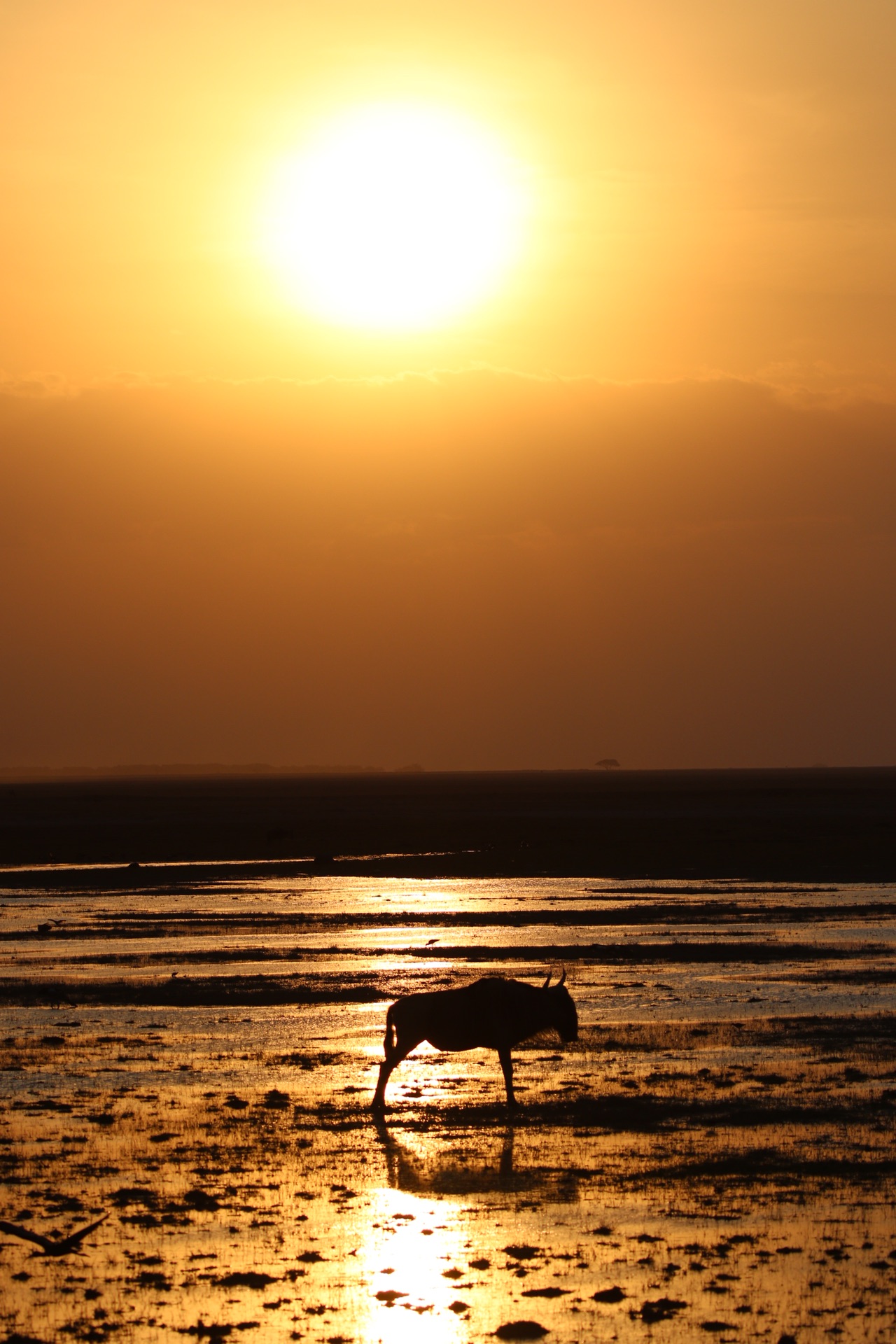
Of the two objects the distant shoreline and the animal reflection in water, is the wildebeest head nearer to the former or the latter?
the animal reflection in water

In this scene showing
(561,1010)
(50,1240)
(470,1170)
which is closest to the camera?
(50,1240)

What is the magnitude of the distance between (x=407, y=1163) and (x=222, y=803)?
141 metres

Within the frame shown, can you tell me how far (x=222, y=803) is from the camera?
155 metres

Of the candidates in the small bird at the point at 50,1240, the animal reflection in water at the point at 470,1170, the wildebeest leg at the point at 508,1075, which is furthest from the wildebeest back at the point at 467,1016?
the small bird at the point at 50,1240

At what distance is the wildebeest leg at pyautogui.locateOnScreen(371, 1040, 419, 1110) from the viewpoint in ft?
60.7

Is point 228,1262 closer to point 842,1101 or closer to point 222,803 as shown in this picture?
point 842,1101

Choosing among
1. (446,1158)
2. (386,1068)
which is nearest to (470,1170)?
(446,1158)

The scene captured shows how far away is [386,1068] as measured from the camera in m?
18.8

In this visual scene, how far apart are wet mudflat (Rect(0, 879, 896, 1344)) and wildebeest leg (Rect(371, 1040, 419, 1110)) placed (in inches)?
11.4

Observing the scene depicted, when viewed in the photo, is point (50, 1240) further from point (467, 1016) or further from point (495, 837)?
point (495, 837)

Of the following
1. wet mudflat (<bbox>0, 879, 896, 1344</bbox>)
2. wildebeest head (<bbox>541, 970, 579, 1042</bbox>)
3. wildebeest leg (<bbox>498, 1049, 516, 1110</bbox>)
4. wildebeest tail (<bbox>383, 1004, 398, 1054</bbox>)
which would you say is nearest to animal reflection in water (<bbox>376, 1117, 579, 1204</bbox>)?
wet mudflat (<bbox>0, 879, 896, 1344</bbox>)

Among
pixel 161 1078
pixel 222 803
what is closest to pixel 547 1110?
pixel 161 1078

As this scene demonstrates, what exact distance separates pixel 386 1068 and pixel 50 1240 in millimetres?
6007

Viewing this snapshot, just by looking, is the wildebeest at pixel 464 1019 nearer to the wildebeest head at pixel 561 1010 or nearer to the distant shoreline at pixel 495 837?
the wildebeest head at pixel 561 1010
